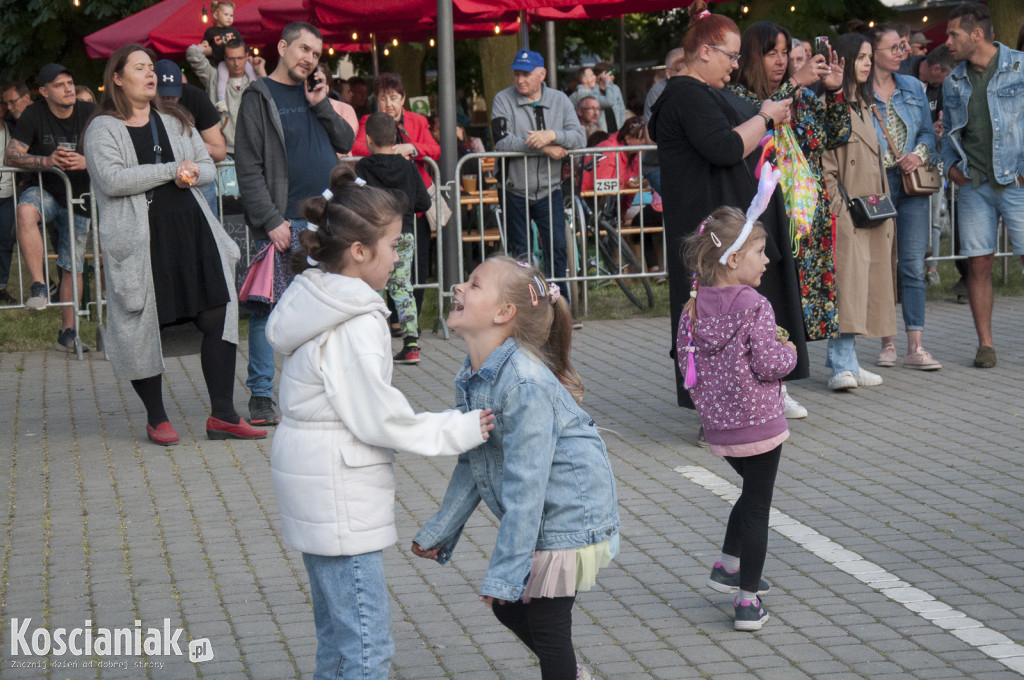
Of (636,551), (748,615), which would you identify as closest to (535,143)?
(636,551)

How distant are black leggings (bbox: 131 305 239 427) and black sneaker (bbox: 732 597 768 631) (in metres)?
3.71

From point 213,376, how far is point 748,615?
377 cm

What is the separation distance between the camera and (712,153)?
643cm

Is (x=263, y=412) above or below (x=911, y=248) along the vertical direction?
below

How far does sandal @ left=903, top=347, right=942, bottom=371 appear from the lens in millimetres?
8750

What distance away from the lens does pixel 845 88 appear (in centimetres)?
796

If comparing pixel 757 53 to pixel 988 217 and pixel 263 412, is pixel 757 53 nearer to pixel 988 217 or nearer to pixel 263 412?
pixel 988 217

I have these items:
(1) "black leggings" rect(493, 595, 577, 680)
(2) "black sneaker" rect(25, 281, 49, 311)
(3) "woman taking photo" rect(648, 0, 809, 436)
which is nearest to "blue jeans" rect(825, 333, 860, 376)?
(3) "woman taking photo" rect(648, 0, 809, 436)

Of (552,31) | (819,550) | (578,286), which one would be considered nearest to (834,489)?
(819,550)

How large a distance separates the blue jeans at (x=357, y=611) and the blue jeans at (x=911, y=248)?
6318 mm

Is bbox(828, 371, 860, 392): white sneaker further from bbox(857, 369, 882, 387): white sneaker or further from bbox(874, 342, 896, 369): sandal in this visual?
bbox(874, 342, 896, 369): sandal

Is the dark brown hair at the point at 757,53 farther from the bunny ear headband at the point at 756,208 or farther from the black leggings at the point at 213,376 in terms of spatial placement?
the black leggings at the point at 213,376

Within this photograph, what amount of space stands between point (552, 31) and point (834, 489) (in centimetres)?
1176

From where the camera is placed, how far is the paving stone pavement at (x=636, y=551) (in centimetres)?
421
